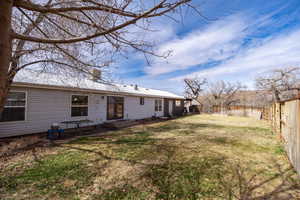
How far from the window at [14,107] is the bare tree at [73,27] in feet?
7.44

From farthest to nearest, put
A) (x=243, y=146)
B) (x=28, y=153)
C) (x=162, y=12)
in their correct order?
(x=243, y=146) → (x=28, y=153) → (x=162, y=12)

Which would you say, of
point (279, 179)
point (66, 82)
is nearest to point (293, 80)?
point (279, 179)

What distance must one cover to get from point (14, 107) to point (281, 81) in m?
31.3

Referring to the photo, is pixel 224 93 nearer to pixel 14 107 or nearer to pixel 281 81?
pixel 281 81

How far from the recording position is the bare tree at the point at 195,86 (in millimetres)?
29469

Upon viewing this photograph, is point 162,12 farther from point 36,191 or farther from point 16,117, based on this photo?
point 16,117

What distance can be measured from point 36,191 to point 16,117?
5.26 meters

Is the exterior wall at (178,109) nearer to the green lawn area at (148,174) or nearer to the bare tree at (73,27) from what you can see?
the green lawn area at (148,174)

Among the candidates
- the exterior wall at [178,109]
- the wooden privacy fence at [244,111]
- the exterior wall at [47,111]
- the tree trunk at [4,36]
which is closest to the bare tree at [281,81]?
the wooden privacy fence at [244,111]

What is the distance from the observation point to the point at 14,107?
609 cm

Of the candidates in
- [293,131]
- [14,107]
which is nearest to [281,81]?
[293,131]

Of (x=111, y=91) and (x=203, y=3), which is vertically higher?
(x=203, y=3)

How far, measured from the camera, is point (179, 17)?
7.52 ft

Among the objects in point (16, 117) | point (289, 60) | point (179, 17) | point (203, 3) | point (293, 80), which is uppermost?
point (289, 60)
